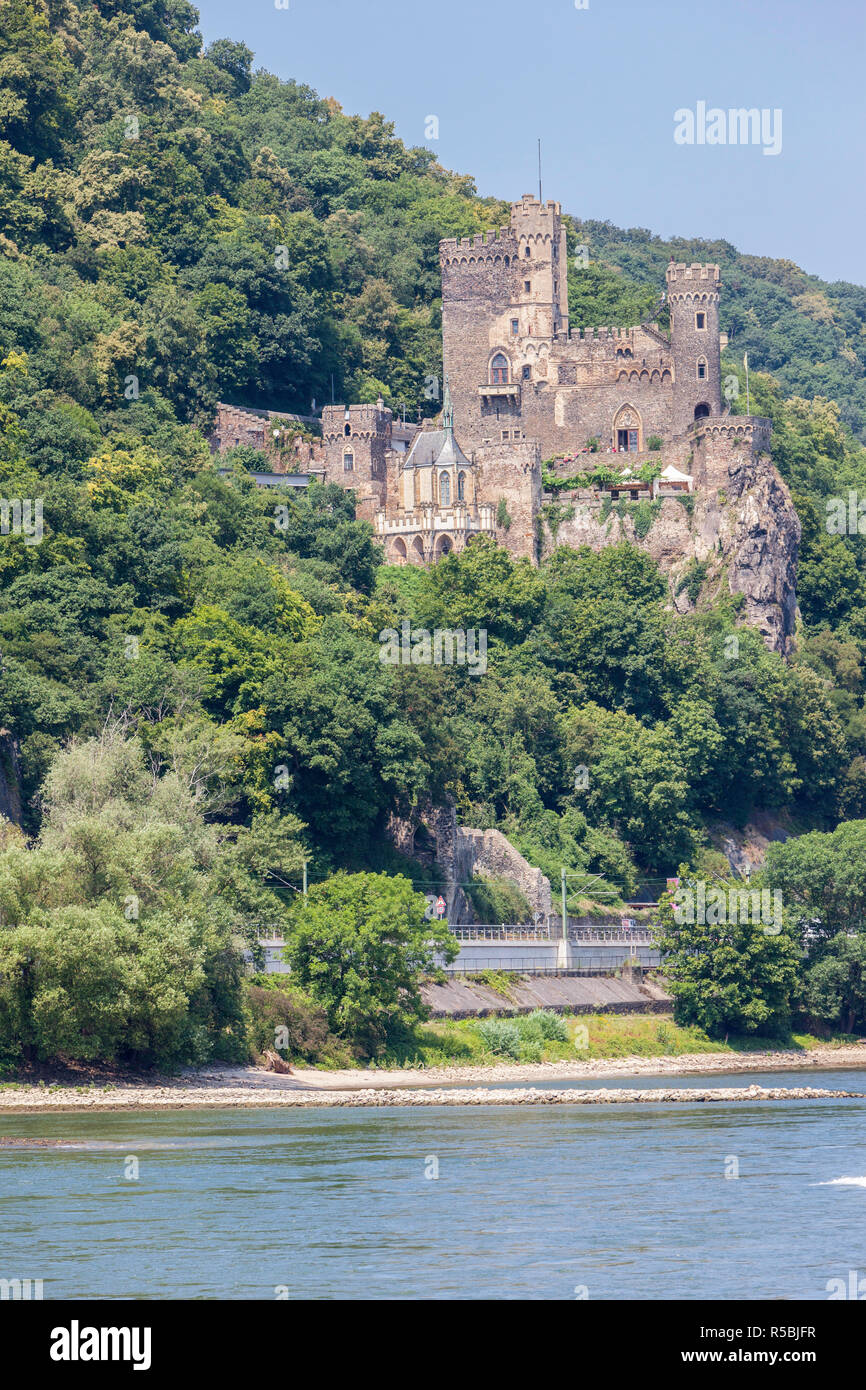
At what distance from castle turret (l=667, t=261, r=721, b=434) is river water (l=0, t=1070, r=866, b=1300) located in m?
64.0

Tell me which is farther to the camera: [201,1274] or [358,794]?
[358,794]

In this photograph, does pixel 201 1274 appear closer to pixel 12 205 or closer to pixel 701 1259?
pixel 701 1259

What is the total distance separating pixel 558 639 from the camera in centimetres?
10119

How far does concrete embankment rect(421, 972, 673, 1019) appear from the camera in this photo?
7162 cm

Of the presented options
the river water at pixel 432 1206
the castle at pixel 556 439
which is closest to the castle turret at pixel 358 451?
the castle at pixel 556 439

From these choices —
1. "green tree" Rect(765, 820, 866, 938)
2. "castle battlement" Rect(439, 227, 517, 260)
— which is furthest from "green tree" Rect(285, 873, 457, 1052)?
"castle battlement" Rect(439, 227, 517, 260)

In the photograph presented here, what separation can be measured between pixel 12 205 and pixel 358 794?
46250 millimetres

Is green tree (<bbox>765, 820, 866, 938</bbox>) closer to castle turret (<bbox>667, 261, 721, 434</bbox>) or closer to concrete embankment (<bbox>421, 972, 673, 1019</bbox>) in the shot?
concrete embankment (<bbox>421, 972, 673, 1019</bbox>)

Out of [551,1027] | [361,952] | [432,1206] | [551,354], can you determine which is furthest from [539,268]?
[432,1206]

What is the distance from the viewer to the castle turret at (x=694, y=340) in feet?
369

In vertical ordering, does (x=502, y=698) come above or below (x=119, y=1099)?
above

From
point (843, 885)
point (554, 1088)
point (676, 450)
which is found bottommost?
point (554, 1088)
